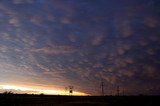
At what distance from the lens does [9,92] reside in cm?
12794
